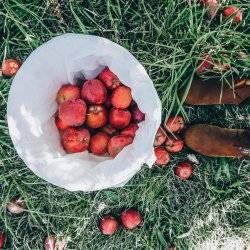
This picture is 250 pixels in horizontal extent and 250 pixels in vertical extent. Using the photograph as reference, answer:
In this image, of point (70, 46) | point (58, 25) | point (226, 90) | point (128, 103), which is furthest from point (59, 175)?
point (226, 90)

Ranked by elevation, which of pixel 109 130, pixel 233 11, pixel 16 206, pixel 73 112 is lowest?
pixel 16 206

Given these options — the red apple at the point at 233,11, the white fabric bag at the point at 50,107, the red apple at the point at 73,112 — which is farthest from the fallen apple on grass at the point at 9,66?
the red apple at the point at 233,11

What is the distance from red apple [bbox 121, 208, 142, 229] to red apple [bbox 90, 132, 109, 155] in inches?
16.0

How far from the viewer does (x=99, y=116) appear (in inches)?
79.2

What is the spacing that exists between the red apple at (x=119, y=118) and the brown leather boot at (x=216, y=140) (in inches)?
14.4

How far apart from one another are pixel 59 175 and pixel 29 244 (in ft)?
1.80

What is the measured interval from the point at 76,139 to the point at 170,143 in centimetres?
49

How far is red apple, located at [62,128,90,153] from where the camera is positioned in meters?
1.97

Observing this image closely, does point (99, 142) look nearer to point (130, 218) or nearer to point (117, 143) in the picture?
point (117, 143)

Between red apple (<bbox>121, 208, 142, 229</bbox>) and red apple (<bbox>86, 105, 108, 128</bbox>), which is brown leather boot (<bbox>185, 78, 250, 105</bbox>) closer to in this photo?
red apple (<bbox>86, 105, 108, 128</bbox>)

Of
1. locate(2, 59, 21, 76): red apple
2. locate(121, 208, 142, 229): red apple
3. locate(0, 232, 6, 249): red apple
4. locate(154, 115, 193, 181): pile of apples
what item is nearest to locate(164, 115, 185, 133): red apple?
locate(154, 115, 193, 181): pile of apples

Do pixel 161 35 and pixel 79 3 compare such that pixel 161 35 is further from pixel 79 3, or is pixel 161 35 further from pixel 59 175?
pixel 59 175

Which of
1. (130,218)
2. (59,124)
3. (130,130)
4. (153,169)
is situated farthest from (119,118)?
(130,218)

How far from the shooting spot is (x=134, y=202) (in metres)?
2.29
